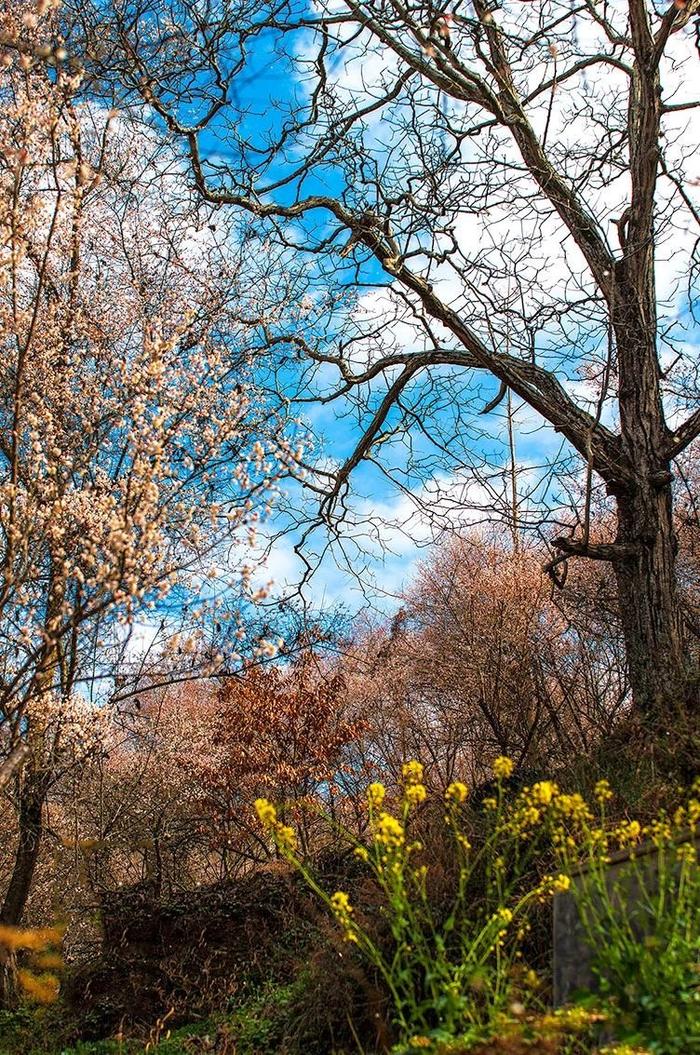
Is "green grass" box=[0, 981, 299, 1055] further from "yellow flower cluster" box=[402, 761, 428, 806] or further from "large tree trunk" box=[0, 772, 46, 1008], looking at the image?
"yellow flower cluster" box=[402, 761, 428, 806]

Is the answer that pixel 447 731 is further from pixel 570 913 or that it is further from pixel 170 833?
pixel 570 913

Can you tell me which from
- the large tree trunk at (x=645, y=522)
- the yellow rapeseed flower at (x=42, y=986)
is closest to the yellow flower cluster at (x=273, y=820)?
the large tree trunk at (x=645, y=522)

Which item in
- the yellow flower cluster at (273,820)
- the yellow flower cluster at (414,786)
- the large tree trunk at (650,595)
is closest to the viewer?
the yellow flower cluster at (273,820)

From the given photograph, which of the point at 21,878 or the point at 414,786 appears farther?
the point at 21,878

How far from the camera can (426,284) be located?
841 cm

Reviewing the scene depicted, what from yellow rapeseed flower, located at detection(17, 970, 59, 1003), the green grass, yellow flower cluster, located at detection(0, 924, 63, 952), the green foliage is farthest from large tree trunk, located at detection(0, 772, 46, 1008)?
the green foliage

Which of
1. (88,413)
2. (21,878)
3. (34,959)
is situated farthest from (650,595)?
(34,959)

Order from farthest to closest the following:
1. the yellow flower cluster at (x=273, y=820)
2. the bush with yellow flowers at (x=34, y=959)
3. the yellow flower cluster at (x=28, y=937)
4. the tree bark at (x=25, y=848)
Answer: the tree bark at (x=25, y=848) → the bush with yellow flowers at (x=34, y=959) → the yellow flower cluster at (x=28, y=937) → the yellow flower cluster at (x=273, y=820)

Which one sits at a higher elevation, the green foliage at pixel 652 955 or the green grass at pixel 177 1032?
the green foliage at pixel 652 955

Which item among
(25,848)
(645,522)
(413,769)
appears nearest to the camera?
(413,769)

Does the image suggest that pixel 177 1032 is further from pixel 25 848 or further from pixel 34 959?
pixel 34 959

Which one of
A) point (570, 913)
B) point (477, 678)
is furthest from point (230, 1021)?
point (477, 678)

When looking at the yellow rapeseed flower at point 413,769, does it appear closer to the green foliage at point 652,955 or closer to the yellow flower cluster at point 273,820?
the yellow flower cluster at point 273,820

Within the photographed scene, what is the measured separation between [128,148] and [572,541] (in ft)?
16.8
